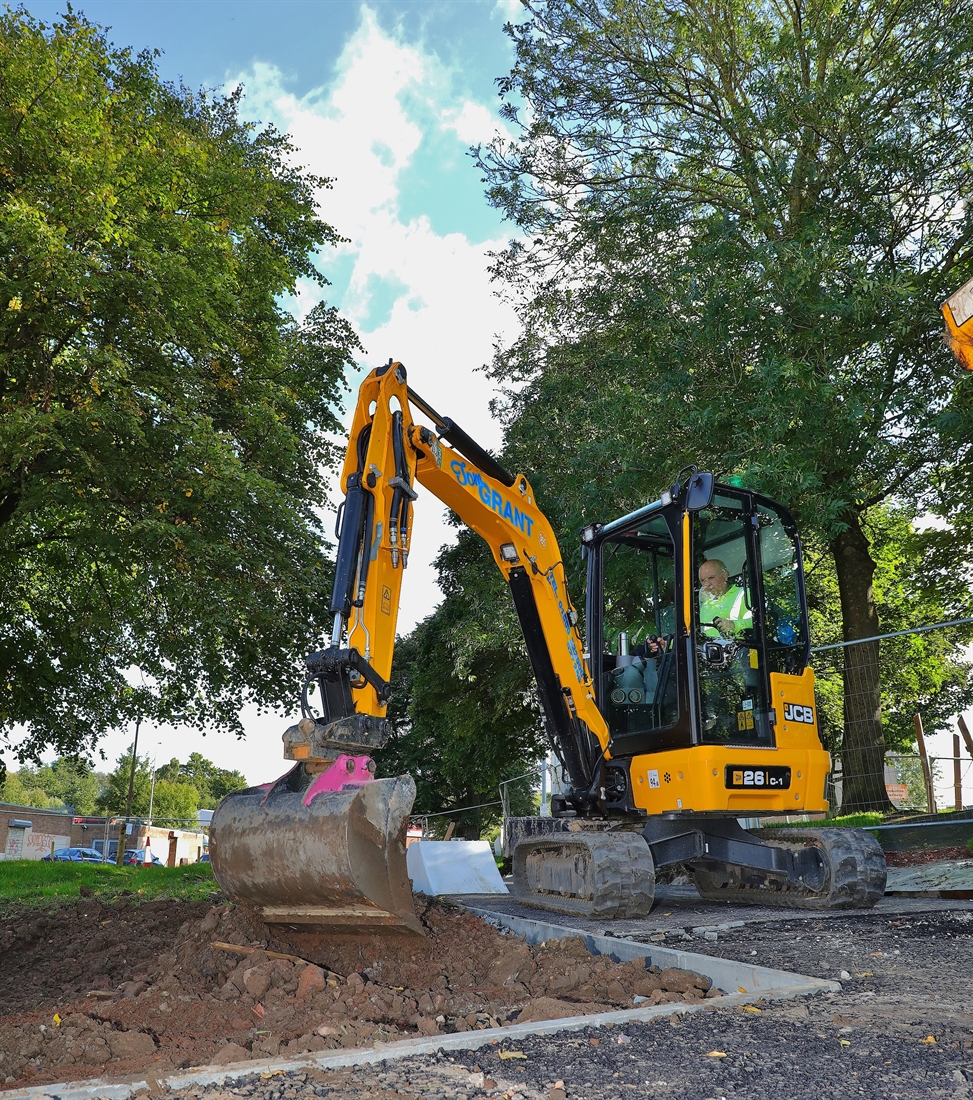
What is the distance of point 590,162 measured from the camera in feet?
43.9

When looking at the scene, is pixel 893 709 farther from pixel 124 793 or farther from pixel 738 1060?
pixel 124 793

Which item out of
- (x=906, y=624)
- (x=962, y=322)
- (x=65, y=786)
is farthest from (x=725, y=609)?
(x=65, y=786)

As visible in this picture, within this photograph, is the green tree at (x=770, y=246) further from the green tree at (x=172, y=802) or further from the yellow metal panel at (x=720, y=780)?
the green tree at (x=172, y=802)

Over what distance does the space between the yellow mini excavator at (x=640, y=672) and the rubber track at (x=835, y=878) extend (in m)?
0.02

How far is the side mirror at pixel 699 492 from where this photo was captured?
6.73 meters

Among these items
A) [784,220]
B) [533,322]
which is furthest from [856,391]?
[533,322]

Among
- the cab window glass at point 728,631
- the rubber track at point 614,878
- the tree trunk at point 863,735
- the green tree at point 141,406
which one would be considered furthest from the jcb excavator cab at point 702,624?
the green tree at point 141,406

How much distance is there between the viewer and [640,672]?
760 centimetres

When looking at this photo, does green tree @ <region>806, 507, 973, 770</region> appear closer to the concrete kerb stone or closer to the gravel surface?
the concrete kerb stone

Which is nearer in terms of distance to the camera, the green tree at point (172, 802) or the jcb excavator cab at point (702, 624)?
the jcb excavator cab at point (702, 624)

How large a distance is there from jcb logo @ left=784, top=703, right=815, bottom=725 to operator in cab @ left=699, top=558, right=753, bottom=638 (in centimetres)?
70

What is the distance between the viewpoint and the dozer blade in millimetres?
4363

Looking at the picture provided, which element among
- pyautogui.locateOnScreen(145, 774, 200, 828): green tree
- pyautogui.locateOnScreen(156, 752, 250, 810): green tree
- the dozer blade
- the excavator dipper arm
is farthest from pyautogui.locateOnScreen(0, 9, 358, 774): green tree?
pyautogui.locateOnScreen(156, 752, 250, 810): green tree

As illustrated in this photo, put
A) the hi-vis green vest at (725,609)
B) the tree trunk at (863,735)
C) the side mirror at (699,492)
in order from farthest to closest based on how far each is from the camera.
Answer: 1. the tree trunk at (863,735)
2. the hi-vis green vest at (725,609)
3. the side mirror at (699,492)
